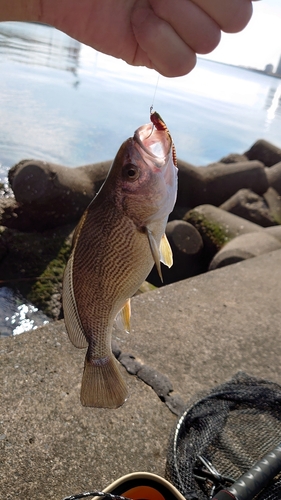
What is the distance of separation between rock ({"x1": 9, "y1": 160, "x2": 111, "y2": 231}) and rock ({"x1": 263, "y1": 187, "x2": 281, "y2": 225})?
3.42 meters

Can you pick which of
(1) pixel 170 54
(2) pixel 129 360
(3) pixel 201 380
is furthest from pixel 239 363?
(1) pixel 170 54

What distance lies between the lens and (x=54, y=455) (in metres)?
2.28

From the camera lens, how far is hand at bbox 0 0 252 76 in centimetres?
127

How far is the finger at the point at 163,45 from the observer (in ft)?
4.30

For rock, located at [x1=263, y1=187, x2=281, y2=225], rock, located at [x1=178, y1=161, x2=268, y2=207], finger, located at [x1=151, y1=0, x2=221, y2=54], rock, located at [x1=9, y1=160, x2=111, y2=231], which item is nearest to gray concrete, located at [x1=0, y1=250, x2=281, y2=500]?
finger, located at [x1=151, y1=0, x2=221, y2=54]

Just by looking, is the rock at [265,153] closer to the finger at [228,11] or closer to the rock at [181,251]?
the rock at [181,251]

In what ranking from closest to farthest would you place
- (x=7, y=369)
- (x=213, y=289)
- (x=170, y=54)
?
(x=170, y=54) < (x=7, y=369) < (x=213, y=289)

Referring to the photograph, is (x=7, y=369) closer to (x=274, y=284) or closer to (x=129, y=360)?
(x=129, y=360)

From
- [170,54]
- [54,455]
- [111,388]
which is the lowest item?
[54,455]

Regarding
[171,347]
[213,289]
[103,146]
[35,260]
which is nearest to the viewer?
[171,347]

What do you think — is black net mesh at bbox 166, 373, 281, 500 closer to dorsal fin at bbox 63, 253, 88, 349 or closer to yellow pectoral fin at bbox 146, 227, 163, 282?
dorsal fin at bbox 63, 253, 88, 349

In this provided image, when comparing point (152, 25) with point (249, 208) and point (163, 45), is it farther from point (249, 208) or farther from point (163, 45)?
point (249, 208)

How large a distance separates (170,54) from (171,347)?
2298mm

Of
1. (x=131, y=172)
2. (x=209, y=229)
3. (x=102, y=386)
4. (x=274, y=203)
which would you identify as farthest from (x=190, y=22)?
(x=274, y=203)
